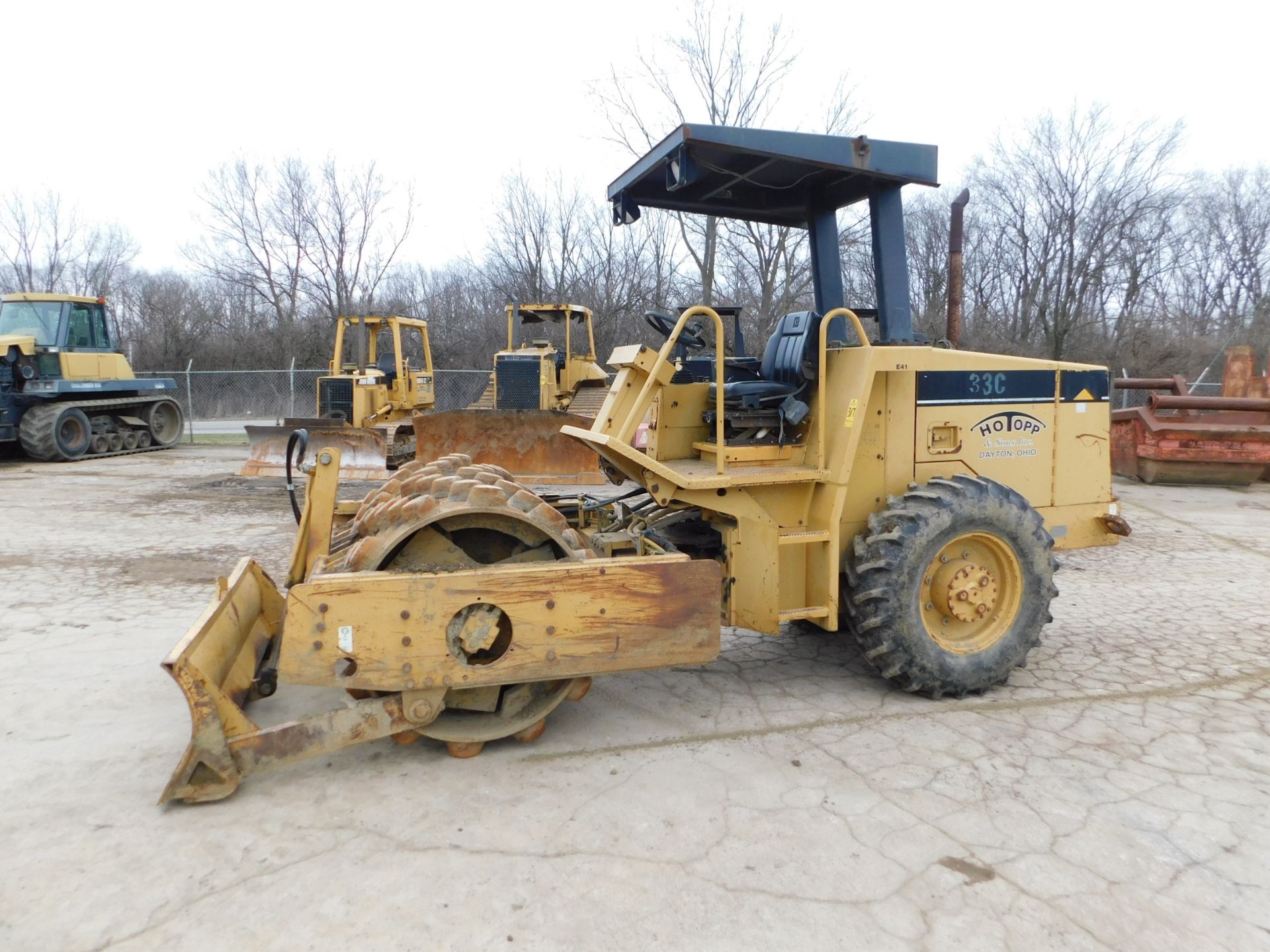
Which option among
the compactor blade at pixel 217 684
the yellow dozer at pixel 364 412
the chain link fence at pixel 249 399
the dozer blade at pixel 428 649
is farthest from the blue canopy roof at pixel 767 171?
the chain link fence at pixel 249 399

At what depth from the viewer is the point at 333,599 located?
3066 millimetres

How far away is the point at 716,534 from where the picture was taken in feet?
14.8

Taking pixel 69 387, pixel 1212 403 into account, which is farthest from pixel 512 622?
pixel 69 387

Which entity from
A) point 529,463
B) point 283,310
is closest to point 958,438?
point 529,463

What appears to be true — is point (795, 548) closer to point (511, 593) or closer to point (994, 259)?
point (511, 593)

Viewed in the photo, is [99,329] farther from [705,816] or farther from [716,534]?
[705,816]

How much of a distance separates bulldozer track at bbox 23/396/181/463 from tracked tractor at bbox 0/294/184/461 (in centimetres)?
2

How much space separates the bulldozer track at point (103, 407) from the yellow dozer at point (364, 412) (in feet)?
16.1

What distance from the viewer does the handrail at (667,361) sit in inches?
143

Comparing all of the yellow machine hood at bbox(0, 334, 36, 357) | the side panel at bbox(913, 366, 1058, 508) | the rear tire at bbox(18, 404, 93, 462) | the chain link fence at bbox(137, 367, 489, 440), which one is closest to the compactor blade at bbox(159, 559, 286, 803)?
the side panel at bbox(913, 366, 1058, 508)

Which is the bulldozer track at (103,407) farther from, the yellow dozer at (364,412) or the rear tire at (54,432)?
the yellow dozer at (364,412)

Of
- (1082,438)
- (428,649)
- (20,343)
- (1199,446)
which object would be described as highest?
(20,343)

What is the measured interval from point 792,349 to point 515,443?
657 centimetres

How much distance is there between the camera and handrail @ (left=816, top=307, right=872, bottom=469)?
3814 mm
